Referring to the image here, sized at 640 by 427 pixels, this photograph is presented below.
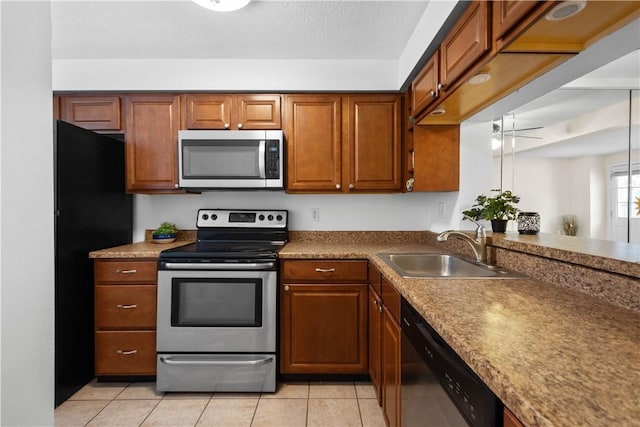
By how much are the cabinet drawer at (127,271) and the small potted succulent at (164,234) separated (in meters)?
0.47

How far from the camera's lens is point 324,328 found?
222cm

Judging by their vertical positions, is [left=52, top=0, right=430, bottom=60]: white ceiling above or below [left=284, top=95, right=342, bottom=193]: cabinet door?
above

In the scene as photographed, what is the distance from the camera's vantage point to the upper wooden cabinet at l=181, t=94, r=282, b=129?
252cm

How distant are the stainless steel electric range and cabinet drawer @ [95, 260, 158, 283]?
115 mm

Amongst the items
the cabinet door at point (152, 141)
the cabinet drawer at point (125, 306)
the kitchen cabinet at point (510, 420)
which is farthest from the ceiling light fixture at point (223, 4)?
the kitchen cabinet at point (510, 420)

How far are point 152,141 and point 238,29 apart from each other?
3.48ft

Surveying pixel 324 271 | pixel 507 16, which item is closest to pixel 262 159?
pixel 324 271

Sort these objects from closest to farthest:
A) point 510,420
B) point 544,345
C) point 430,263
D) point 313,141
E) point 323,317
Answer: point 510,420, point 544,345, point 430,263, point 323,317, point 313,141

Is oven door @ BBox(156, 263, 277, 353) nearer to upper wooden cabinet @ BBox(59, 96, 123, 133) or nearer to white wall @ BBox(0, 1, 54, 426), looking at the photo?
upper wooden cabinet @ BBox(59, 96, 123, 133)

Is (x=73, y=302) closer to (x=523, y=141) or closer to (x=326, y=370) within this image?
(x=326, y=370)

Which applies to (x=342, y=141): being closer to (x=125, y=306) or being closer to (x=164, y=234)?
(x=164, y=234)

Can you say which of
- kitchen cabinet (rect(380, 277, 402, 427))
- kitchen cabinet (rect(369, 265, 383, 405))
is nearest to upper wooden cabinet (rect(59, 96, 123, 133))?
kitchen cabinet (rect(369, 265, 383, 405))

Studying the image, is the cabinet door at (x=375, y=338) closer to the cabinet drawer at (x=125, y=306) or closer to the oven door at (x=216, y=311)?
the oven door at (x=216, y=311)

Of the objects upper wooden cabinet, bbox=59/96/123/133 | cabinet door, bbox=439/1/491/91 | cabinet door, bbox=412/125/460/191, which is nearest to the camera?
cabinet door, bbox=439/1/491/91
